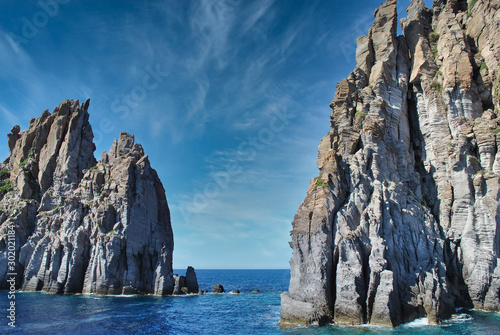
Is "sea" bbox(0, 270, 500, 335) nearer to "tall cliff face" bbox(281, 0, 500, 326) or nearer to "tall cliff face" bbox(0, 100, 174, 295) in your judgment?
"tall cliff face" bbox(281, 0, 500, 326)

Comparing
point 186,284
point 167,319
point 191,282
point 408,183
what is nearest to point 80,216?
point 186,284

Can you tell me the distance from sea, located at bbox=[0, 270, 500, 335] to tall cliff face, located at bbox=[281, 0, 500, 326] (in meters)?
2.28

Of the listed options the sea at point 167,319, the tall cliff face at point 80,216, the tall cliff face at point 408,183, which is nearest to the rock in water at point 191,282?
the tall cliff face at point 80,216

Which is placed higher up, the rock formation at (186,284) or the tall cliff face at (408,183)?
the tall cliff face at (408,183)

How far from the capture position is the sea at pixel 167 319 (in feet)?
102

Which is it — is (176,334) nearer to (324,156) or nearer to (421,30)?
(324,156)

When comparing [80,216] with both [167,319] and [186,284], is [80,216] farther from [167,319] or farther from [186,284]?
[167,319]

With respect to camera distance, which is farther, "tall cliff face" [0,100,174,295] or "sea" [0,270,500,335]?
"tall cliff face" [0,100,174,295]

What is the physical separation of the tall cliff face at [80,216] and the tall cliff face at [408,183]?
39.5 meters

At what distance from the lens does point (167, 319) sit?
4069 cm

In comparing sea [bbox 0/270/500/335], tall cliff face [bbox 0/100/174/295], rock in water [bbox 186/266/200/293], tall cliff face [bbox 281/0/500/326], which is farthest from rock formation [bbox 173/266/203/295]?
tall cliff face [bbox 281/0/500/326]

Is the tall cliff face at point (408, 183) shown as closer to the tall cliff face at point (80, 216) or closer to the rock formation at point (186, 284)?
the rock formation at point (186, 284)

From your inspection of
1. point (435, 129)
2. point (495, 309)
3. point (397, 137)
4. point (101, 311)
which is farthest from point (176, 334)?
point (435, 129)

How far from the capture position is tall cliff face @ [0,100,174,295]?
64625 mm
